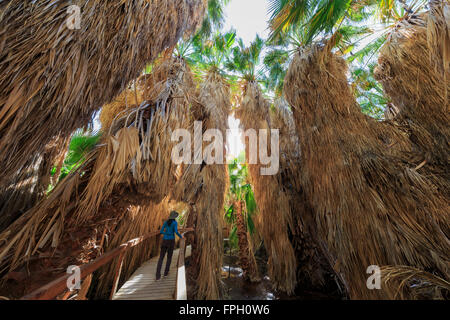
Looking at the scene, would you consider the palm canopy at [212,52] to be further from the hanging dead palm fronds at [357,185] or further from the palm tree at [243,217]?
the palm tree at [243,217]

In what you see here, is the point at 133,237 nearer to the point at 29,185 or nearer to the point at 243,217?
the point at 29,185

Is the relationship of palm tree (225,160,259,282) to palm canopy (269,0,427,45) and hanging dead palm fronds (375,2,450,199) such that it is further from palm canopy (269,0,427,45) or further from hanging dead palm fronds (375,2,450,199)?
palm canopy (269,0,427,45)

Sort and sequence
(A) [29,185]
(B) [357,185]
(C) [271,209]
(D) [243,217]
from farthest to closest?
(D) [243,217], (C) [271,209], (B) [357,185], (A) [29,185]

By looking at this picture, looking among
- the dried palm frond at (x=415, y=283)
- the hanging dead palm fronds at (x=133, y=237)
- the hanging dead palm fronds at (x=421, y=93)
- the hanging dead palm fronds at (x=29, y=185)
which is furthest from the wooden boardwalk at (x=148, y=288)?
the hanging dead palm fronds at (x=421, y=93)

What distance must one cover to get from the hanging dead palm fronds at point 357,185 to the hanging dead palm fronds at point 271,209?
4.11 ft

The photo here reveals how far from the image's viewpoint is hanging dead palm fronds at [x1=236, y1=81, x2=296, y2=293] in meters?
4.99

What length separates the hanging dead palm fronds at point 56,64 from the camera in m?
1.46

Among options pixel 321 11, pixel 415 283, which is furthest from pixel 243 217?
pixel 321 11

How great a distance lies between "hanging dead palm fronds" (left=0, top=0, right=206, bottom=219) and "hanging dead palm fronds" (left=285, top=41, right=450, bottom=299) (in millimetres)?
3960

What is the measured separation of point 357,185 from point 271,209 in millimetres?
2632

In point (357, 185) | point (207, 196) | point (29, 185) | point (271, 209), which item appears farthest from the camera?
point (271, 209)

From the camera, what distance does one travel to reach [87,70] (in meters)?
1.92

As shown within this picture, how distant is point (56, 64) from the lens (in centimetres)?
163
